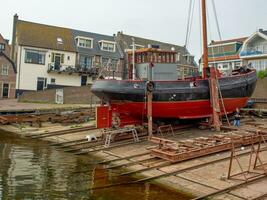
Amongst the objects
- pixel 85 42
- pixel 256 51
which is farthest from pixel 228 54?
pixel 85 42

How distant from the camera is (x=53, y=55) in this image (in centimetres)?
4578

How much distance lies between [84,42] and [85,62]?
10.1 ft

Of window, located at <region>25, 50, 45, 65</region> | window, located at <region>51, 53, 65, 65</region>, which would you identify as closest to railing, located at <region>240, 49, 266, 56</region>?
window, located at <region>51, 53, 65, 65</region>

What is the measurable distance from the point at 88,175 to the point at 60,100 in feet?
87.6

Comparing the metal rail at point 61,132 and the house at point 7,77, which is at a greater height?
the house at point 7,77

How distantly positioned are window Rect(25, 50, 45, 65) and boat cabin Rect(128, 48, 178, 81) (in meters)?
27.0

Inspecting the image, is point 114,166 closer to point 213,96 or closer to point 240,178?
point 240,178

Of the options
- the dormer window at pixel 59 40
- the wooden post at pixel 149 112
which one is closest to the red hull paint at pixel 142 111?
the wooden post at pixel 149 112

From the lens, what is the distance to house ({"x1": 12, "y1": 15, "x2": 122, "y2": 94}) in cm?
4366

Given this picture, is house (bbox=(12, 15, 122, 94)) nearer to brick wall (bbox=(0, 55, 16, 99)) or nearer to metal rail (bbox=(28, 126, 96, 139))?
brick wall (bbox=(0, 55, 16, 99))

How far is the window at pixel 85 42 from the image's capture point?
160 ft

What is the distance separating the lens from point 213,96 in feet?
62.1

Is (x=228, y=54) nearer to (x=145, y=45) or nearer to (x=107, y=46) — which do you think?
(x=145, y=45)

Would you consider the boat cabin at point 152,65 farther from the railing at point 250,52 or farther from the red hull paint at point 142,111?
the railing at point 250,52
